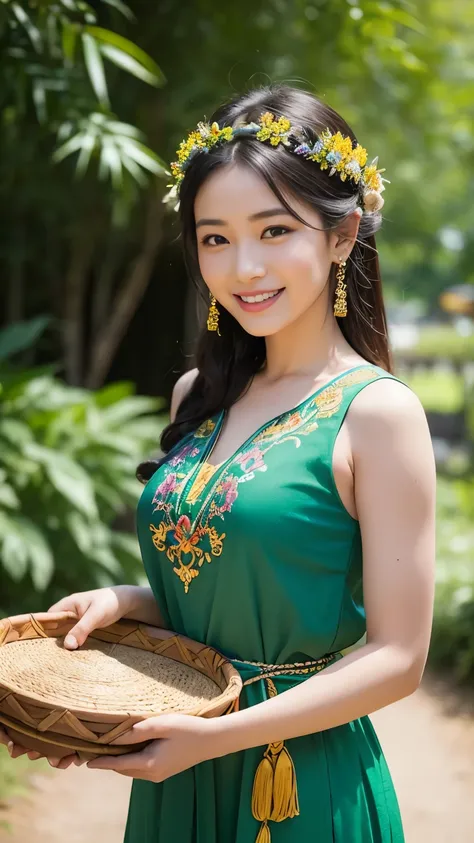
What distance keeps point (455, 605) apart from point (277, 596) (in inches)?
160

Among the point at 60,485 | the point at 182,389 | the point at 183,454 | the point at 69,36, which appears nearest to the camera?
the point at 183,454

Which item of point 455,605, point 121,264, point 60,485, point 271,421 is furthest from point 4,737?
point 121,264

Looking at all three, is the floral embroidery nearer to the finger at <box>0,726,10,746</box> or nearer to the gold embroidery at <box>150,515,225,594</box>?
the gold embroidery at <box>150,515,225,594</box>

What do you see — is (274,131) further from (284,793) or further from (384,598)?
(284,793)

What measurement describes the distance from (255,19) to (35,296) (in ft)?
8.96

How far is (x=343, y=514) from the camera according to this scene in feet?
4.63

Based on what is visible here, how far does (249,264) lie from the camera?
1.45 m

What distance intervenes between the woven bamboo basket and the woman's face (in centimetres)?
56

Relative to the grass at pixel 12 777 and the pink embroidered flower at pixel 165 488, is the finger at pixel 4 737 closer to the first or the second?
the pink embroidered flower at pixel 165 488

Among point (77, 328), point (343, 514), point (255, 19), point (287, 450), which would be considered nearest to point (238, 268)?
point (287, 450)

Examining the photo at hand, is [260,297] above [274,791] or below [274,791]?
above

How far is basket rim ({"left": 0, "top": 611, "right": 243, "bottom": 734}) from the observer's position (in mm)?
1183

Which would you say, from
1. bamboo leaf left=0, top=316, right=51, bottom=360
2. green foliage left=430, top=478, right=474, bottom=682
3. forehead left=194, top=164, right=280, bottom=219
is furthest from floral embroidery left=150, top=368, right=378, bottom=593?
green foliage left=430, top=478, right=474, bottom=682

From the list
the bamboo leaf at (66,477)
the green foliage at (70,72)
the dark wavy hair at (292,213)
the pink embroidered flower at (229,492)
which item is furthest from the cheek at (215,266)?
the bamboo leaf at (66,477)
